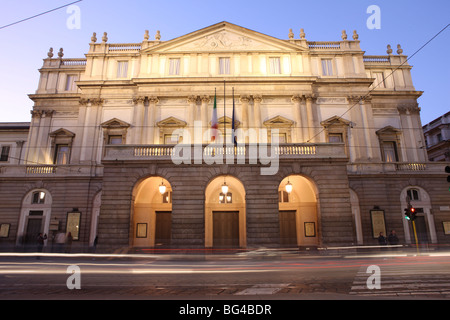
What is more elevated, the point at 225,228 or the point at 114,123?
the point at 114,123

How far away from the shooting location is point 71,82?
3203 cm

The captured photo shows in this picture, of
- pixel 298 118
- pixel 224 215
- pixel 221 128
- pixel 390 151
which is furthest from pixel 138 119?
pixel 390 151

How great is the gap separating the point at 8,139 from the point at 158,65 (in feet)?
63.1

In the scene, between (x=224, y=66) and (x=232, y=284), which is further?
(x=224, y=66)

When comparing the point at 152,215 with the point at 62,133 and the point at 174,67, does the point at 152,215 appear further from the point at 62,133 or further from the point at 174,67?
the point at 174,67

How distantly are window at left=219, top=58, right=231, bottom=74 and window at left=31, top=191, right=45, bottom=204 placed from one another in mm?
20374

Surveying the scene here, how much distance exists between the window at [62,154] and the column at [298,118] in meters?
21.9

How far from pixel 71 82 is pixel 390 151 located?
33.2 metres

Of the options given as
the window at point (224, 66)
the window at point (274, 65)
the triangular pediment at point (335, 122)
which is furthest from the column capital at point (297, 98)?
the window at point (224, 66)

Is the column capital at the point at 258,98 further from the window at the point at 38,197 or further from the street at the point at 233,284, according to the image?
the window at the point at 38,197

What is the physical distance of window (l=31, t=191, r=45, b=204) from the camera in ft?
91.2

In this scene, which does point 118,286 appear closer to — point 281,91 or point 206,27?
point 281,91

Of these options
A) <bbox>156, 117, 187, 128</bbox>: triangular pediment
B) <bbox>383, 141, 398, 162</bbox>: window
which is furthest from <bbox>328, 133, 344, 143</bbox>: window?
<bbox>156, 117, 187, 128</bbox>: triangular pediment

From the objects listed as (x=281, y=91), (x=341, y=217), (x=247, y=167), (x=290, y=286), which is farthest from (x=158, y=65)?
(x=290, y=286)
